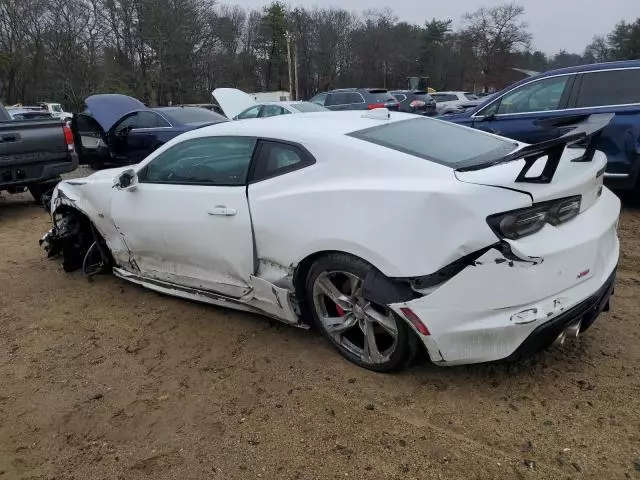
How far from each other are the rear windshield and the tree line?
40.9 m

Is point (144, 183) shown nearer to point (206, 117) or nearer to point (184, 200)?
point (184, 200)

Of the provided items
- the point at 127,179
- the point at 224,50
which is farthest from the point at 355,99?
the point at 224,50

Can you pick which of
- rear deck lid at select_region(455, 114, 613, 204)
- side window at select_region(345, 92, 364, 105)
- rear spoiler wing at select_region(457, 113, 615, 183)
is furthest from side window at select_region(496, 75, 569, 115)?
side window at select_region(345, 92, 364, 105)

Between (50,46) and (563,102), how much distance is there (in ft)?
173

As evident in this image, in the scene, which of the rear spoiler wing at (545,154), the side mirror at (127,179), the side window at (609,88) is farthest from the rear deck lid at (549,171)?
the side window at (609,88)

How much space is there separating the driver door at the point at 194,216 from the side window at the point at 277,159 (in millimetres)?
92

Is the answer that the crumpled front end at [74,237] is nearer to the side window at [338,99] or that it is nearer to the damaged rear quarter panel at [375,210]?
the damaged rear quarter panel at [375,210]

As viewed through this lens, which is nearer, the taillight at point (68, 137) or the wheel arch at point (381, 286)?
the wheel arch at point (381, 286)

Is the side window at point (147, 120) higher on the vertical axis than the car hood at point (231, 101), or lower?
lower

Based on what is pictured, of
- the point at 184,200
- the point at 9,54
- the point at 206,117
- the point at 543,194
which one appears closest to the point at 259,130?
the point at 184,200

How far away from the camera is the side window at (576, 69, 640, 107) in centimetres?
591

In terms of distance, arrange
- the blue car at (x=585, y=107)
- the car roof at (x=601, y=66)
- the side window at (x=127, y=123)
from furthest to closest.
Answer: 1. the side window at (x=127, y=123)
2. the car roof at (x=601, y=66)
3. the blue car at (x=585, y=107)

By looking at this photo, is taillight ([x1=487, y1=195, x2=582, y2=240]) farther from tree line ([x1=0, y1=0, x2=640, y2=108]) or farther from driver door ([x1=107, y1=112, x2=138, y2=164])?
tree line ([x1=0, y1=0, x2=640, y2=108])

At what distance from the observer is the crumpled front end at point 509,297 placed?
236 centimetres
